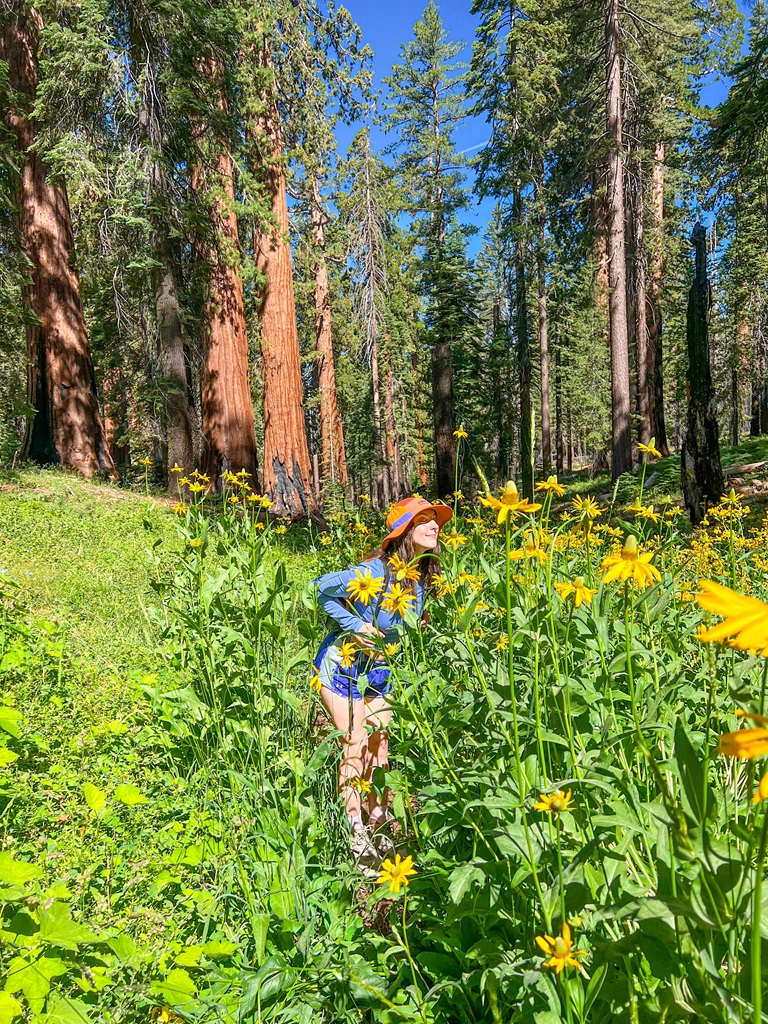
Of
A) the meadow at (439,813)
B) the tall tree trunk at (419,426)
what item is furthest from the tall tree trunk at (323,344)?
the meadow at (439,813)

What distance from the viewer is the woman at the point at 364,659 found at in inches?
81.2

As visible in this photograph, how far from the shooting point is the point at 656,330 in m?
17.8

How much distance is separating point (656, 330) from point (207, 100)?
14802 millimetres

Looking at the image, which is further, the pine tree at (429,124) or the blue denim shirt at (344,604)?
the pine tree at (429,124)

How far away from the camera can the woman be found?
2.06 m

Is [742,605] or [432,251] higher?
[432,251]

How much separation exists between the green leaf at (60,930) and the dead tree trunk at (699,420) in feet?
26.8

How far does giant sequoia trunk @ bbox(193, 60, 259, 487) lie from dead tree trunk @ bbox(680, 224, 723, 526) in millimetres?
6170

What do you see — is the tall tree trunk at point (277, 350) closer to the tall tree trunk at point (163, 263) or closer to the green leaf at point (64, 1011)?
the tall tree trunk at point (163, 263)

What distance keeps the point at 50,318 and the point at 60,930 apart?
9263mm

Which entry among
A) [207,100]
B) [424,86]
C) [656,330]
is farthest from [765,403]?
[207,100]

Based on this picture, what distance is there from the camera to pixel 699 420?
27.2 ft

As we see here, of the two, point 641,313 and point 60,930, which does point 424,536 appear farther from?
point 641,313

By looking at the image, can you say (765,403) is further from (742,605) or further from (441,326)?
(742,605)
